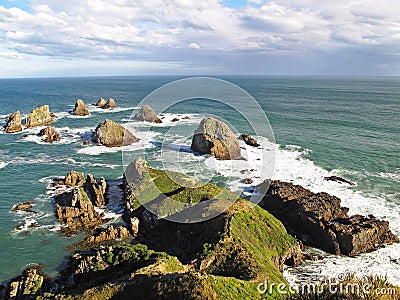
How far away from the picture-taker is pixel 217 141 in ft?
194

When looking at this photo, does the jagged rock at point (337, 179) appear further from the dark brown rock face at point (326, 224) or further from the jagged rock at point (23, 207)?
the jagged rock at point (23, 207)

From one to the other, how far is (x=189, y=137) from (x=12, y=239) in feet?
151

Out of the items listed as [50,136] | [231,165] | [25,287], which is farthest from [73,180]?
[50,136]

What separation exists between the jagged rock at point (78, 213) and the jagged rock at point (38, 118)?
55187 millimetres

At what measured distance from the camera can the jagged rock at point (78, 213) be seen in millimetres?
36875

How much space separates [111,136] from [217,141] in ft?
76.9

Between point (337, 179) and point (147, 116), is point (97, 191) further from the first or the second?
point (147, 116)

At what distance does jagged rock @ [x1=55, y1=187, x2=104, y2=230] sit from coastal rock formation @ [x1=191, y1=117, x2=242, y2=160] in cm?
2579

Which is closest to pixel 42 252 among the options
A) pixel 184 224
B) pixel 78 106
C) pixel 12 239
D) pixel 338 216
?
pixel 12 239

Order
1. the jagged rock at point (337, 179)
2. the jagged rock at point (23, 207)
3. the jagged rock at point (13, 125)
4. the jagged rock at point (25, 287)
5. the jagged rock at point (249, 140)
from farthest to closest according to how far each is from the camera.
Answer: the jagged rock at point (13, 125) < the jagged rock at point (249, 140) < the jagged rock at point (337, 179) < the jagged rock at point (23, 207) < the jagged rock at point (25, 287)

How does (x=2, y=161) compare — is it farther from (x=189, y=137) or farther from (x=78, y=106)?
(x=78, y=106)

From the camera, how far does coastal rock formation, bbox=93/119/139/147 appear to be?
224 feet

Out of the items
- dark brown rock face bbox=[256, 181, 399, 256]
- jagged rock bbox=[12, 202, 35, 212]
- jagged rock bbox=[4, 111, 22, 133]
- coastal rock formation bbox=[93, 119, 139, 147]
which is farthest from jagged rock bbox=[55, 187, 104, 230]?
jagged rock bbox=[4, 111, 22, 133]

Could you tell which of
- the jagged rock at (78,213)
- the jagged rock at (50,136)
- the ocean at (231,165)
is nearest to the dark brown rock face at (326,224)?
the ocean at (231,165)
